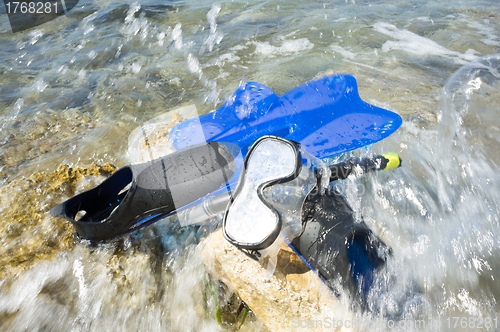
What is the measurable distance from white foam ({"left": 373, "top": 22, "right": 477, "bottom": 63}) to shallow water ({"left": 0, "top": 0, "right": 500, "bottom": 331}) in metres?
0.04

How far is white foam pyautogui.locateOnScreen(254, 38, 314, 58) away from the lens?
425cm

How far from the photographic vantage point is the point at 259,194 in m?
1.25

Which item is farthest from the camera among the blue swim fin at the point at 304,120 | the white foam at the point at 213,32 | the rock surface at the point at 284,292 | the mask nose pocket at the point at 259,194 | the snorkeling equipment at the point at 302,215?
the white foam at the point at 213,32

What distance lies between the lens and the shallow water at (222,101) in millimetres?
1542

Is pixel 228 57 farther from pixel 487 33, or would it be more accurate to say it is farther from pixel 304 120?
pixel 487 33

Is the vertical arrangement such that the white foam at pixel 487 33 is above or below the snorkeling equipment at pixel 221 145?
above

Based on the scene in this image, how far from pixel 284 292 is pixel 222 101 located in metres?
2.35

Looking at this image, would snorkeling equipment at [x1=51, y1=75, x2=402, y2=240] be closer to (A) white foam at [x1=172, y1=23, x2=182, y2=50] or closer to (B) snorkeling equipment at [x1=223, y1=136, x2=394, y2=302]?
Answer: (B) snorkeling equipment at [x1=223, y1=136, x2=394, y2=302]

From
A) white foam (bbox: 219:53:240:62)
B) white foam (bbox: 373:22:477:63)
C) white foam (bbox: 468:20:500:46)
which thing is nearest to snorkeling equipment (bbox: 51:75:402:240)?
white foam (bbox: 219:53:240:62)

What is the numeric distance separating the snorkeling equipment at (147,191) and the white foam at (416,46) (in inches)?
149

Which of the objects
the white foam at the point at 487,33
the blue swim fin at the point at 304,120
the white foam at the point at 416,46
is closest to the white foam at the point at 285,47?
the white foam at the point at 416,46

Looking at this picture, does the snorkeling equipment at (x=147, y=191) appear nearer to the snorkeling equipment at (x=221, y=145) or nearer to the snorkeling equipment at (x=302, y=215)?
the snorkeling equipment at (x=221, y=145)

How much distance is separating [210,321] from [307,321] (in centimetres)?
54

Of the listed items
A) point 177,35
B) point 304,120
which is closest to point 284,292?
point 304,120
